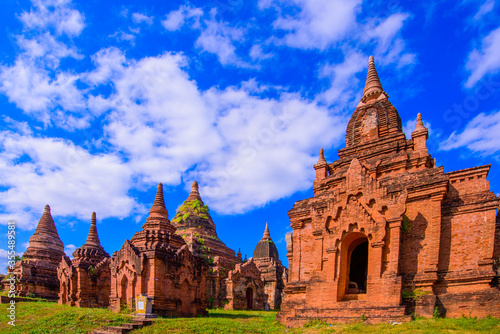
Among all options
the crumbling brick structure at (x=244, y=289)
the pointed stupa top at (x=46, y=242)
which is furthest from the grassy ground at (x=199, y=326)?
the crumbling brick structure at (x=244, y=289)

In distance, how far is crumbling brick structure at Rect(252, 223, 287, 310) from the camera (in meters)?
41.9

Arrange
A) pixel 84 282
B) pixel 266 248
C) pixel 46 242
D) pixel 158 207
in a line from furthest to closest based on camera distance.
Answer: pixel 266 248 < pixel 46 242 < pixel 84 282 < pixel 158 207

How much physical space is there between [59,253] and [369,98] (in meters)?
34.7

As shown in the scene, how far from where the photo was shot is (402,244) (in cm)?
1565

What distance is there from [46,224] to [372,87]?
3607 cm

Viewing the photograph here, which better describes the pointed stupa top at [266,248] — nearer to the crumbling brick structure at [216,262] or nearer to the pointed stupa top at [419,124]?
the crumbling brick structure at [216,262]

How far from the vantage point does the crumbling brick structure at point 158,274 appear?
21.9 meters

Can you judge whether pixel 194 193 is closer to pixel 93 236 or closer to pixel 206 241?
pixel 206 241

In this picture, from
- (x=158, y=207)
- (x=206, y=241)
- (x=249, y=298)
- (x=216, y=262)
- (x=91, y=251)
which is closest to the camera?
(x=158, y=207)

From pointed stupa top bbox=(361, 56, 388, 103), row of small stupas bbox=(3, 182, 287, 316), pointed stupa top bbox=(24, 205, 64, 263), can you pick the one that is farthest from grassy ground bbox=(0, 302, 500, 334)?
pointed stupa top bbox=(361, 56, 388, 103)

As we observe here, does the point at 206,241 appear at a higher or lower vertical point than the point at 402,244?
lower

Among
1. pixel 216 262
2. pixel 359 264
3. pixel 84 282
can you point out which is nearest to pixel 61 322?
pixel 84 282

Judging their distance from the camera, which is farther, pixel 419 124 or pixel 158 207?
pixel 158 207

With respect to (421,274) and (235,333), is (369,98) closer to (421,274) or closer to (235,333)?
(421,274)
